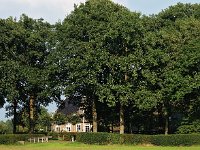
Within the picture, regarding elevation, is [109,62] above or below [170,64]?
above

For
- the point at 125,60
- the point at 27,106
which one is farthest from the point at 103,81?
the point at 27,106

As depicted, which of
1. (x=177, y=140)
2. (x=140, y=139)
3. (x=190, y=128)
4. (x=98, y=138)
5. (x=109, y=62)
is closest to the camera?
(x=177, y=140)

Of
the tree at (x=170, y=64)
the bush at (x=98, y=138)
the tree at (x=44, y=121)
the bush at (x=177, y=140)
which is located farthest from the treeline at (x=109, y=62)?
the tree at (x=44, y=121)

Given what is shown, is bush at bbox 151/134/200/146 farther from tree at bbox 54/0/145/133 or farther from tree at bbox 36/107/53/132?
tree at bbox 36/107/53/132

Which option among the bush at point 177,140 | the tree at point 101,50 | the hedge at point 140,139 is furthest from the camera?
the tree at point 101,50

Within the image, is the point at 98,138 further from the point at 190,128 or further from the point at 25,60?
the point at 25,60

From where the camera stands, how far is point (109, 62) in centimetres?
5556

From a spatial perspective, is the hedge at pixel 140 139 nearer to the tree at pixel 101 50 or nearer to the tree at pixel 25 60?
the tree at pixel 101 50

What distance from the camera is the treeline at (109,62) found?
5472 cm

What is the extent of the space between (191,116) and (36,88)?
75.4 ft

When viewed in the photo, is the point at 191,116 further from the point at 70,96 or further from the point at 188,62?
the point at 70,96

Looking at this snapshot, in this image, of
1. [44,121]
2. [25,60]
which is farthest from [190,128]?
[44,121]

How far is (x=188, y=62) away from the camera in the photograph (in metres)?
52.7

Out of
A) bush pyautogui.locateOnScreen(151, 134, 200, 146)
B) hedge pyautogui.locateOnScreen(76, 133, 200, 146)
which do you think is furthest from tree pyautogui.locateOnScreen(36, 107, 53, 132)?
bush pyautogui.locateOnScreen(151, 134, 200, 146)
